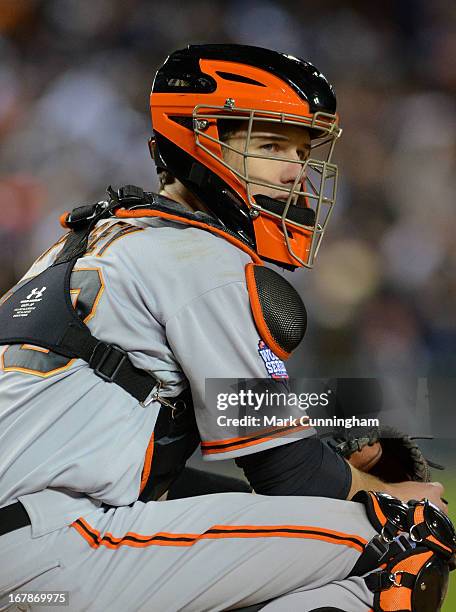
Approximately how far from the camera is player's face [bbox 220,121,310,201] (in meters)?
1.92

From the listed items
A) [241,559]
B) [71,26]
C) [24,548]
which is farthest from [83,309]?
[71,26]

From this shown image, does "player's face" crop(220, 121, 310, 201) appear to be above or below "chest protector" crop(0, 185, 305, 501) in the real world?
above

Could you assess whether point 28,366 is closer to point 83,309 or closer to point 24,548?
Result: point 83,309

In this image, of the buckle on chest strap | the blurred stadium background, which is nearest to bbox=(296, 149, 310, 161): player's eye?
the buckle on chest strap

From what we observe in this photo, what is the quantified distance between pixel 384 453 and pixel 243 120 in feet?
3.15

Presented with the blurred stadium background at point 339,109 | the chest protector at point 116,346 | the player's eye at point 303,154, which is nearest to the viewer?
the chest protector at point 116,346

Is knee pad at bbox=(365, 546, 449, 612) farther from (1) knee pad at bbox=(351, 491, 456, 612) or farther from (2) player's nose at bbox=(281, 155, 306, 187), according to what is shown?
(2) player's nose at bbox=(281, 155, 306, 187)

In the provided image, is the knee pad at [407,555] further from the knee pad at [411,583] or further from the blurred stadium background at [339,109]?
the blurred stadium background at [339,109]

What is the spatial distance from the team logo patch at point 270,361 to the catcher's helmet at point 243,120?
1.35ft

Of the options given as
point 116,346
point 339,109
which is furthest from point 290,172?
point 339,109

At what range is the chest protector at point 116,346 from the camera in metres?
1.55

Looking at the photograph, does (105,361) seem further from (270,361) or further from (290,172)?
(290,172)

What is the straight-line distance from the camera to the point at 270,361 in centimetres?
159

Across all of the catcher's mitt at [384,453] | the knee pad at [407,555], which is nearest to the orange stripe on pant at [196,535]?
the knee pad at [407,555]
